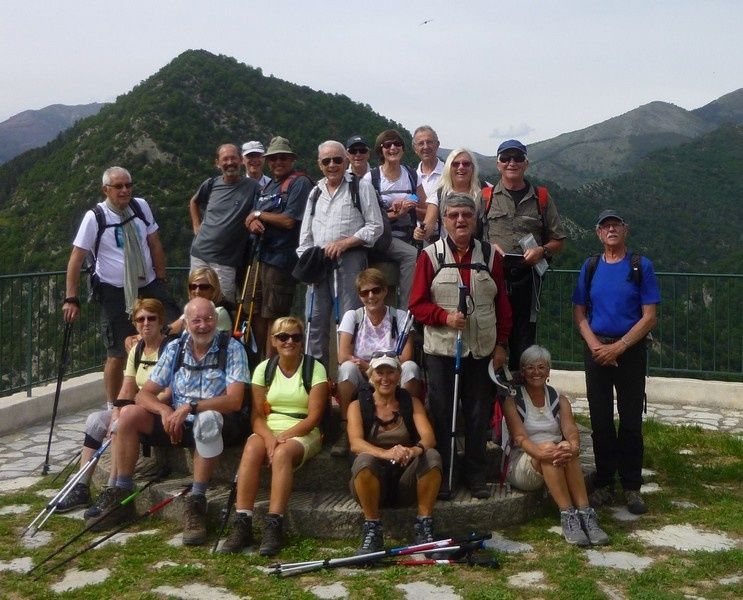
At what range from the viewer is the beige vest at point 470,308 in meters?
5.24

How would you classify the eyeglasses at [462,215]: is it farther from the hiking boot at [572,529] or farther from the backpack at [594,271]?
the hiking boot at [572,529]

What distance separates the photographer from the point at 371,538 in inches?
190

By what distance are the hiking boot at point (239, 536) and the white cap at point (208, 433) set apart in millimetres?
467

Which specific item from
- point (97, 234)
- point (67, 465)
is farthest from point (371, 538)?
point (97, 234)

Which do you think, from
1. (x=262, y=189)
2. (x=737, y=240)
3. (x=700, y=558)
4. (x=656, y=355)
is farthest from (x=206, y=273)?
(x=737, y=240)

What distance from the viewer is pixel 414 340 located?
20.2ft

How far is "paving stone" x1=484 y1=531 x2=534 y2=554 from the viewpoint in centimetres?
491

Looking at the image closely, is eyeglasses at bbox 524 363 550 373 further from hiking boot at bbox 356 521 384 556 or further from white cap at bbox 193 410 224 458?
white cap at bbox 193 410 224 458

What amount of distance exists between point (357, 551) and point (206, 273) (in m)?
2.14

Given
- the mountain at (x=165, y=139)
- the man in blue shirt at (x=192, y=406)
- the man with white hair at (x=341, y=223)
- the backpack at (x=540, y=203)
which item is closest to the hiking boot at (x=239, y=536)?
the man in blue shirt at (x=192, y=406)

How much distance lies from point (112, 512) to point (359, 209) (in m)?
2.54

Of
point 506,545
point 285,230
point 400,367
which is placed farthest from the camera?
point 285,230

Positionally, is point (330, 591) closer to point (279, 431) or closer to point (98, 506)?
point (279, 431)

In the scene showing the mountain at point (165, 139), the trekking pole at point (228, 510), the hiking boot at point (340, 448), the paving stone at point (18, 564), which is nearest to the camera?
the paving stone at point (18, 564)
